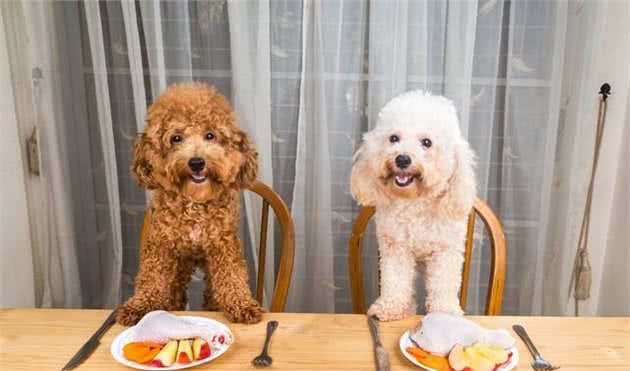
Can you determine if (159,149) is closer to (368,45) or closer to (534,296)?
(368,45)

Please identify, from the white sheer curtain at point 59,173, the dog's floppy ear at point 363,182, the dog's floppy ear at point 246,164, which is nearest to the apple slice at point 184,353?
the dog's floppy ear at point 246,164

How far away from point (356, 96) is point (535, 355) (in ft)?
3.17

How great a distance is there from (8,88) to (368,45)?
113 cm

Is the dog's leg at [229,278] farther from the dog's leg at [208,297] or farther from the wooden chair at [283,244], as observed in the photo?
the wooden chair at [283,244]

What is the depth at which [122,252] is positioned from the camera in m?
1.77

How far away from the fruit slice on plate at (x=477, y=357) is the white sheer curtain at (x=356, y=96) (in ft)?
2.73

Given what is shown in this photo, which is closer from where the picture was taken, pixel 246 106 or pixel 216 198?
pixel 216 198

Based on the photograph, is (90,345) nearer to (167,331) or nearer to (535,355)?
(167,331)

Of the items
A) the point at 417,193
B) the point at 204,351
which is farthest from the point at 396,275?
the point at 204,351

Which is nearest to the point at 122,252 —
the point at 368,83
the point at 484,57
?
the point at 368,83

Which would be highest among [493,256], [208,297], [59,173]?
[59,173]

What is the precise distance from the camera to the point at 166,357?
2.96 ft

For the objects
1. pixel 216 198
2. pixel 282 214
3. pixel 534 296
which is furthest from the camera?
pixel 534 296

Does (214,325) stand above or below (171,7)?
below
